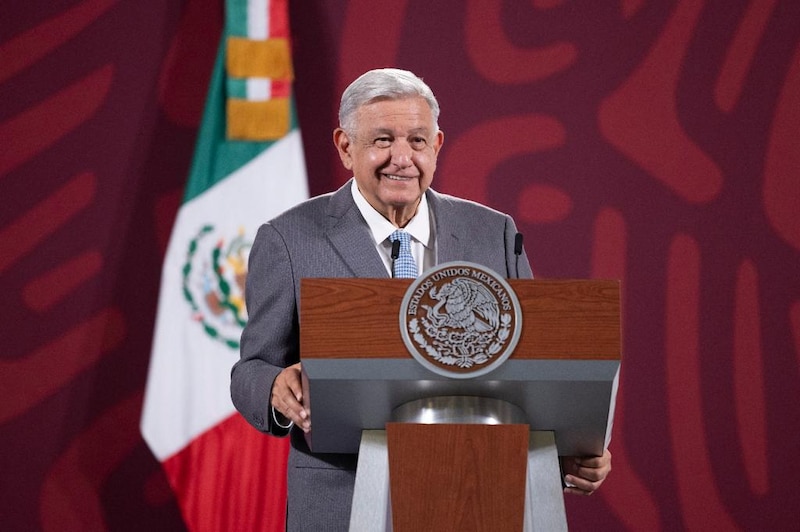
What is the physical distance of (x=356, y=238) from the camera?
1.96m

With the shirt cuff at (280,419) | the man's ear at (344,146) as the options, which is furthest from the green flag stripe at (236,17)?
the shirt cuff at (280,419)

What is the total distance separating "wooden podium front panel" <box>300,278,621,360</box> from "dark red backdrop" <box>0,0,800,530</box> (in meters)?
2.32

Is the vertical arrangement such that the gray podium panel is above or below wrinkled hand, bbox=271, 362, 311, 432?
above

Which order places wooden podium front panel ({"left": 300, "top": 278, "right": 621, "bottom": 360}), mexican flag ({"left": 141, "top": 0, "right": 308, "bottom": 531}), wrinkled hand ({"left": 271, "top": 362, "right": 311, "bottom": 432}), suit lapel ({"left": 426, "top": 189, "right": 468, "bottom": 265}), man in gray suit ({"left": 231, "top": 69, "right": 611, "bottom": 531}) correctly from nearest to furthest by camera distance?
wooden podium front panel ({"left": 300, "top": 278, "right": 621, "bottom": 360}) < wrinkled hand ({"left": 271, "top": 362, "right": 311, "bottom": 432}) < man in gray suit ({"left": 231, "top": 69, "right": 611, "bottom": 531}) < suit lapel ({"left": 426, "top": 189, "right": 468, "bottom": 265}) < mexican flag ({"left": 141, "top": 0, "right": 308, "bottom": 531})

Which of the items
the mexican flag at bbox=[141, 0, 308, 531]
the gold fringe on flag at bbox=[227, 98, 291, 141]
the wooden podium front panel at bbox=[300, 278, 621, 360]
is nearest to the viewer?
the wooden podium front panel at bbox=[300, 278, 621, 360]

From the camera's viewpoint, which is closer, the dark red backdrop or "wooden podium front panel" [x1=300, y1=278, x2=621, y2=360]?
"wooden podium front panel" [x1=300, y1=278, x2=621, y2=360]

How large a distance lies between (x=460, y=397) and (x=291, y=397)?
0.33 meters

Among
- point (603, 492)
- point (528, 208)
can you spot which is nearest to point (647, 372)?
point (603, 492)

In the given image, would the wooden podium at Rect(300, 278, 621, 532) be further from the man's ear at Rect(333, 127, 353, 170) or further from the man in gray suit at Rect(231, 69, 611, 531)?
the man's ear at Rect(333, 127, 353, 170)

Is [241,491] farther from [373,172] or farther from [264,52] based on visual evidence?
[373,172]

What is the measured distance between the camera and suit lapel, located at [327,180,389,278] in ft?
6.28

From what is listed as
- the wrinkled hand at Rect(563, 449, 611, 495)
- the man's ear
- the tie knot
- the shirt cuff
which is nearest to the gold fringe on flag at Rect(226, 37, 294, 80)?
the man's ear

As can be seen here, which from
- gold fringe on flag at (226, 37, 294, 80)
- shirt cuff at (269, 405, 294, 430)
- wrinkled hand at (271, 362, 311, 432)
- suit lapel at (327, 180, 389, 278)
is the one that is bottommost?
shirt cuff at (269, 405, 294, 430)

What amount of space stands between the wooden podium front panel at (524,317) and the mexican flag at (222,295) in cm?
227
